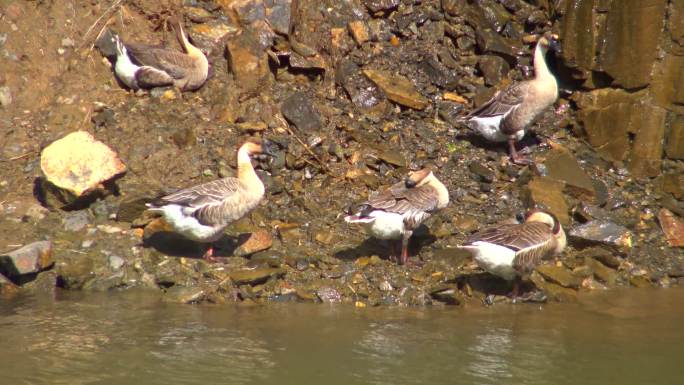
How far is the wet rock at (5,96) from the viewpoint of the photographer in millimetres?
11930

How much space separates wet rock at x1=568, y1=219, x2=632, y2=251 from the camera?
10.7 m

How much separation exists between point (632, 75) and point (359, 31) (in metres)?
4.08

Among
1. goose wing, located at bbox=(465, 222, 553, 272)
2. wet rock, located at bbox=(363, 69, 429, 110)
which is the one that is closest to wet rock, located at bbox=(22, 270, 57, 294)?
goose wing, located at bbox=(465, 222, 553, 272)

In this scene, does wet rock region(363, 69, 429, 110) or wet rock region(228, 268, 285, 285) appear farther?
wet rock region(363, 69, 429, 110)

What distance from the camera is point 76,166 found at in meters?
10.2

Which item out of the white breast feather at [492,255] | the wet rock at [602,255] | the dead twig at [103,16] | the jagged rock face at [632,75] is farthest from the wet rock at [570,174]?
the dead twig at [103,16]

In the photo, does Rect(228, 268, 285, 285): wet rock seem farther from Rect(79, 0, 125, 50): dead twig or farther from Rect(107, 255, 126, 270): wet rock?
Rect(79, 0, 125, 50): dead twig

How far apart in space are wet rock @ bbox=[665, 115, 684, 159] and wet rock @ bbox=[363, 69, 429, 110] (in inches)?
138

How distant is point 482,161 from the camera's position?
39.3 feet

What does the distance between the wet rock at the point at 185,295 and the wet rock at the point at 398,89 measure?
4.62 metres

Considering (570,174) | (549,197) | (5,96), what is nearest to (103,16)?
(5,96)

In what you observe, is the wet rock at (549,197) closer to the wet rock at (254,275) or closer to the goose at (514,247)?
the goose at (514,247)

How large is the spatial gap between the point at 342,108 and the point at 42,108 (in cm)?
427

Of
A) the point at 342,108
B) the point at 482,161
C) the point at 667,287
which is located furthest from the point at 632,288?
the point at 342,108
